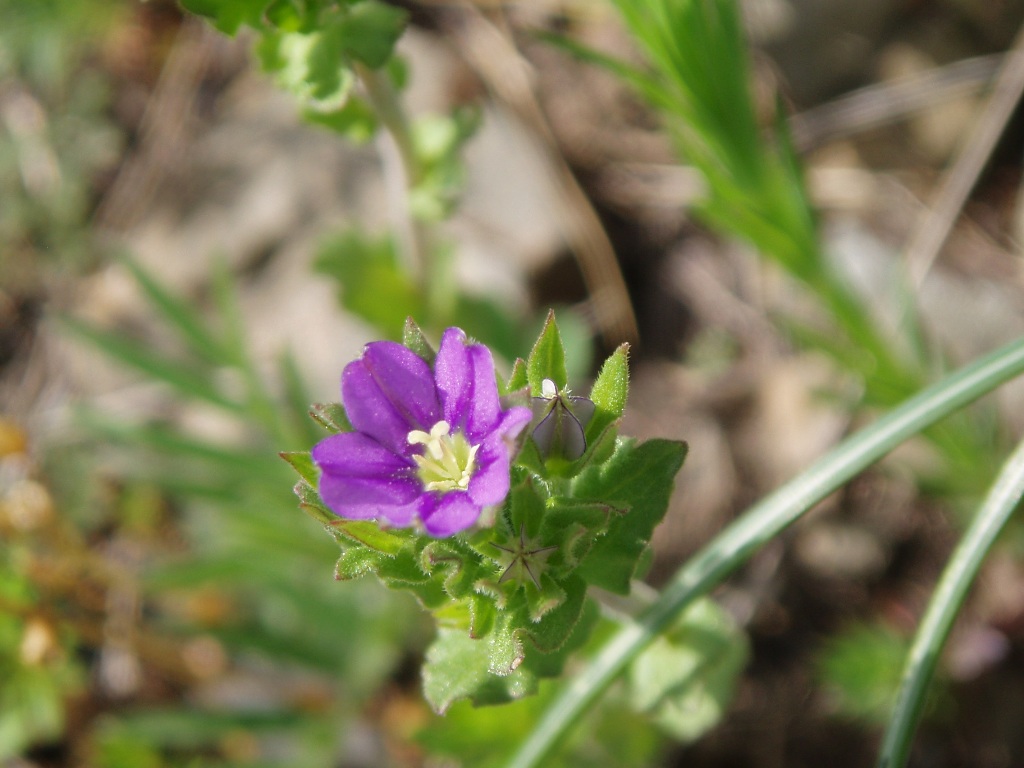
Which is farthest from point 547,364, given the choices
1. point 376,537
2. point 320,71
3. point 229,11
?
point 229,11

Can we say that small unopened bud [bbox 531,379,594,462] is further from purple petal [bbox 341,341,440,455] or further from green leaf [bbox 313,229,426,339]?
green leaf [bbox 313,229,426,339]

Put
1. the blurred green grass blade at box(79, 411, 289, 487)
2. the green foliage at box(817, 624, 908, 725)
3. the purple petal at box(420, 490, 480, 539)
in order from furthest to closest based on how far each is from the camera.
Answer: the blurred green grass blade at box(79, 411, 289, 487) < the green foliage at box(817, 624, 908, 725) < the purple petal at box(420, 490, 480, 539)

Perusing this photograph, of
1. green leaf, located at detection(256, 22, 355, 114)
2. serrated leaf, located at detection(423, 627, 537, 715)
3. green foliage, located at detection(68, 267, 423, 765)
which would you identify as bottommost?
green foliage, located at detection(68, 267, 423, 765)

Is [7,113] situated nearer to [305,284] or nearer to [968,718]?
[305,284]

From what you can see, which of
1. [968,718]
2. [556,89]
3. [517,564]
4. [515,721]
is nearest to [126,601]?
[515,721]

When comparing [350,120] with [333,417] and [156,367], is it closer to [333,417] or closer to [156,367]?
[156,367]

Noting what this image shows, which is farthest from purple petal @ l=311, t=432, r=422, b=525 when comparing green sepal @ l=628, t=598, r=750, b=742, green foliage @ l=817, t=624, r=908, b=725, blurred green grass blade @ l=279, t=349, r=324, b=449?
green foliage @ l=817, t=624, r=908, b=725

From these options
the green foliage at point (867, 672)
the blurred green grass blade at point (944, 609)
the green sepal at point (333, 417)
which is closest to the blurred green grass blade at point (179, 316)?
the green sepal at point (333, 417)

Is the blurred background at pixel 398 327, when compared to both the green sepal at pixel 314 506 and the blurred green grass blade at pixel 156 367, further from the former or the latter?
the green sepal at pixel 314 506
